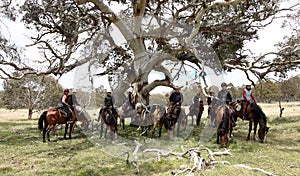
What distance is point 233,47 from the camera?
15570 millimetres

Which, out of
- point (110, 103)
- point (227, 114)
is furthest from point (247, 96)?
point (110, 103)

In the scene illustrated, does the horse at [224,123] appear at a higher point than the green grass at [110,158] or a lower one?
higher

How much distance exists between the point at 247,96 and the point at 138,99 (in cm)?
481

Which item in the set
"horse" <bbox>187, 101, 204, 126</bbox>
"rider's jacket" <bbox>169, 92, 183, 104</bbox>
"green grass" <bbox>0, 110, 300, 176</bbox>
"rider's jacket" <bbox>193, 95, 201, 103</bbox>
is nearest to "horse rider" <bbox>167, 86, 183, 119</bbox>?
"rider's jacket" <bbox>169, 92, 183, 104</bbox>

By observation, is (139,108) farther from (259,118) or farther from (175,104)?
(259,118)

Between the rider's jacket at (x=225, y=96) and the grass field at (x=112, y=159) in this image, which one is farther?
the rider's jacket at (x=225, y=96)

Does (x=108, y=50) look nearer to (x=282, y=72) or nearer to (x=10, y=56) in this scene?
(x=10, y=56)

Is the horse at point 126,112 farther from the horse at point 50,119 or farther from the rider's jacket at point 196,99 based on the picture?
the rider's jacket at point 196,99

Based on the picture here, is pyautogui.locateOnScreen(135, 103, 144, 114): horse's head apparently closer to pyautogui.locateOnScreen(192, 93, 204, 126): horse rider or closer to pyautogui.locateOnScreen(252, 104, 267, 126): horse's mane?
pyautogui.locateOnScreen(192, 93, 204, 126): horse rider

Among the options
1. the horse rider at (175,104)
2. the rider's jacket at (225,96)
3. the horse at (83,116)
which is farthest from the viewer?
the horse at (83,116)

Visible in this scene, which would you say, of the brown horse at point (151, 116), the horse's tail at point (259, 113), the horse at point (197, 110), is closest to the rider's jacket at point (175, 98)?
the brown horse at point (151, 116)

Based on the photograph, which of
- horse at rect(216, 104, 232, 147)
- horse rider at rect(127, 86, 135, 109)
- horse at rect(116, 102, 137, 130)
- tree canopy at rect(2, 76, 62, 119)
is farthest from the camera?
tree canopy at rect(2, 76, 62, 119)

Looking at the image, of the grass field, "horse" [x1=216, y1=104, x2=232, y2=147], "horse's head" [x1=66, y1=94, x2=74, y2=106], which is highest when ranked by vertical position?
"horse's head" [x1=66, y1=94, x2=74, y2=106]

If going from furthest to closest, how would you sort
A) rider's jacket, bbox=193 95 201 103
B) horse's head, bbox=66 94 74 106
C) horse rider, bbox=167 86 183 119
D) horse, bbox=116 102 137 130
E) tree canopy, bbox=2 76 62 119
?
tree canopy, bbox=2 76 62 119 → rider's jacket, bbox=193 95 201 103 → horse, bbox=116 102 137 130 → horse's head, bbox=66 94 74 106 → horse rider, bbox=167 86 183 119
